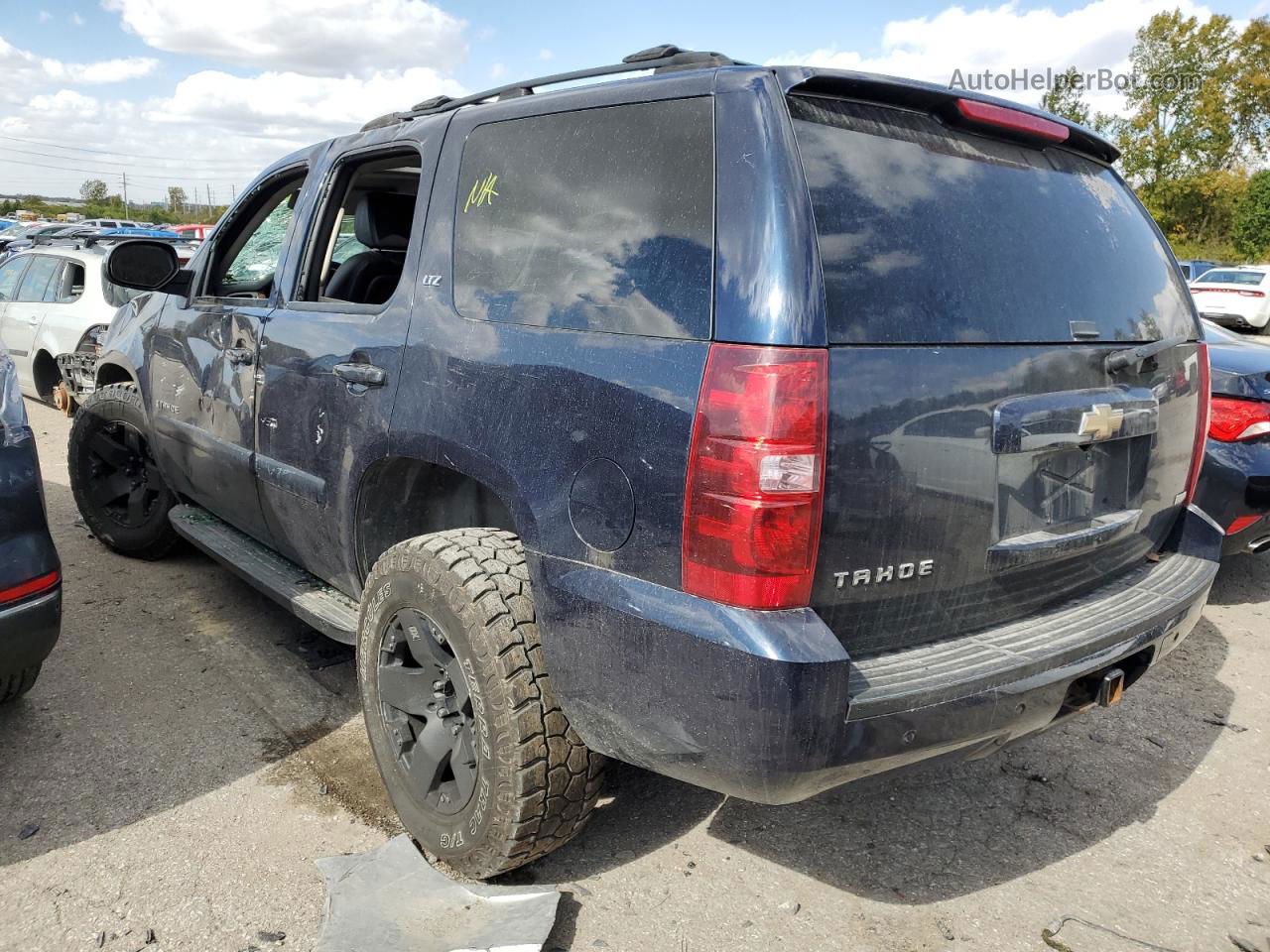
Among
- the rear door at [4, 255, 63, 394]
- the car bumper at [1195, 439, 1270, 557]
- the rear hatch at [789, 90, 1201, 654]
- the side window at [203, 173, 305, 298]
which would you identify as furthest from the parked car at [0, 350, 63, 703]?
the rear door at [4, 255, 63, 394]

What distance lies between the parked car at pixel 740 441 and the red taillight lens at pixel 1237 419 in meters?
2.07

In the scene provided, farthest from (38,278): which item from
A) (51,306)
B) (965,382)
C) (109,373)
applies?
(965,382)

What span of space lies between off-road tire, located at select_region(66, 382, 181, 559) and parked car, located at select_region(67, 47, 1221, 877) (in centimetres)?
206

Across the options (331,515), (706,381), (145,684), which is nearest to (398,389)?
(331,515)

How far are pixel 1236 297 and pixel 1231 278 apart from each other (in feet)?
3.13

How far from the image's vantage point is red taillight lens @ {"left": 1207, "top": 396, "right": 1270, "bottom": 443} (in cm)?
458

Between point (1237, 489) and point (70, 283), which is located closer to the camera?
point (1237, 489)

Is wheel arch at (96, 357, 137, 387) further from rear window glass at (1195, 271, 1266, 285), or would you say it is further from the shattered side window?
rear window glass at (1195, 271, 1266, 285)

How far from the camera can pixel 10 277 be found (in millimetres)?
9578

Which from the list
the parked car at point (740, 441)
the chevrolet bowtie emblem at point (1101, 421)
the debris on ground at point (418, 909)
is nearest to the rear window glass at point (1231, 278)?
the parked car at point (740, 441)

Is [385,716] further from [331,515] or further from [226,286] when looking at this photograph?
[226,286]

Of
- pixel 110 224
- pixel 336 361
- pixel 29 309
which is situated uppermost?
pixel 110 224

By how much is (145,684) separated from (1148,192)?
38.4 meters

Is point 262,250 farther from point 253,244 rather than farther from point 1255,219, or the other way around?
point 1255,219
